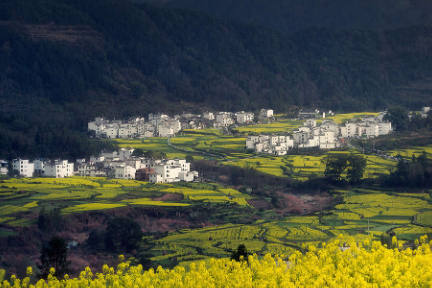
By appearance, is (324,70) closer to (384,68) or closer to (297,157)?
(384,68)

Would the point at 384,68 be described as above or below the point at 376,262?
above

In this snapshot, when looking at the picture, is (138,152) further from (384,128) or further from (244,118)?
(244,118)

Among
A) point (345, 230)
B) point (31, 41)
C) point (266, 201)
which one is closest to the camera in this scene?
point (345, 230)

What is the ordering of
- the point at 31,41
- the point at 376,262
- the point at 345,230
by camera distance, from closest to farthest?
the point at 376,262, the point at 345,230, the point at 31,41

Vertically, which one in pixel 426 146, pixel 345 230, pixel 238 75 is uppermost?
pixel 238 75

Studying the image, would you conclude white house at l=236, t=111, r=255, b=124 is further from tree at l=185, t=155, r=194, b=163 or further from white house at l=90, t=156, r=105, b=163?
white house at l=90, t=156, r=105, b=163

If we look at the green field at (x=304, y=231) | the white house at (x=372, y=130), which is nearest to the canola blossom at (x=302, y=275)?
the green field at (x=304, y=231)

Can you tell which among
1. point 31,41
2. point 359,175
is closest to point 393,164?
point 359,175
